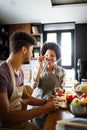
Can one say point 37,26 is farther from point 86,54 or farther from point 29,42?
point 29,42

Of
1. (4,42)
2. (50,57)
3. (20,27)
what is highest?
(20,27)

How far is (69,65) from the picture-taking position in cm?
483

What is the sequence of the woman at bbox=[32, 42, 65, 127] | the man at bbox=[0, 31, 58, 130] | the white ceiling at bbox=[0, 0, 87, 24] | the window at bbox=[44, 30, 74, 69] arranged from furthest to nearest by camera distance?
the window at bbox=[44, 30, 74, 69] < the white ceiling at bbox=[0, 0, 87, 24] < the woman at bbox=[32, 42, 65, 127] < the man at bbox=[0, 31, 58, 130]

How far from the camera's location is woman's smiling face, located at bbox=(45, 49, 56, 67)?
6.66 ft

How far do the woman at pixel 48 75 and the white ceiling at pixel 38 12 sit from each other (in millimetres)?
1905

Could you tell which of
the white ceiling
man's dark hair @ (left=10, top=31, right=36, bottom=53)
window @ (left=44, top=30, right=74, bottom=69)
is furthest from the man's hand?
window @ (left=44, top=30, right=74, bottom=69)

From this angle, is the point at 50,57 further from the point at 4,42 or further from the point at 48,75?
the point at 4,42

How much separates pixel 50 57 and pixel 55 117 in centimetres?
92

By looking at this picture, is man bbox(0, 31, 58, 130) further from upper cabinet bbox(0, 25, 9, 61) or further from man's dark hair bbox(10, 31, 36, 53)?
upper cabinet bbox(0, 25, 9, 61)

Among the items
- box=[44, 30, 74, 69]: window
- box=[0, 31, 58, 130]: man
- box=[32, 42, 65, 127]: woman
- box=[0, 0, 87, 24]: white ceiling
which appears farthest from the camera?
box=[44, 30, 74, 69]: window

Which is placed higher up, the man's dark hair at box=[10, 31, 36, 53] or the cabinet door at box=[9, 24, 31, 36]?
the cabinet door at box=[9, 24, 31, 36]

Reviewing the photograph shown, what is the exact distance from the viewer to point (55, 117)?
1.21 m

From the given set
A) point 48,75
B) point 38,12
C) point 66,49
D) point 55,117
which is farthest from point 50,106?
point 66,49

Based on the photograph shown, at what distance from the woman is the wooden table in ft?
1.75
